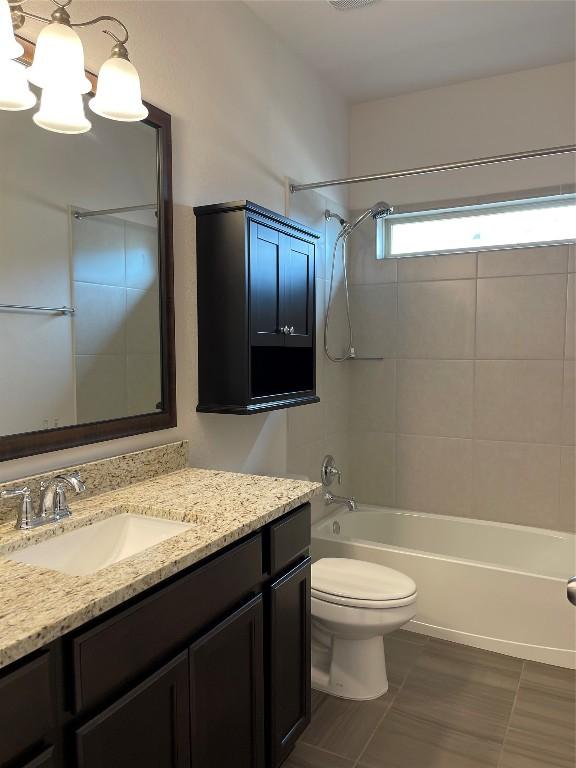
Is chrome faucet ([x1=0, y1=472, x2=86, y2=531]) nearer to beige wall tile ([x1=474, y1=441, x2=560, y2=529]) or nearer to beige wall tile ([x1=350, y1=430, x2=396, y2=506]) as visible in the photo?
beige wall tile ([x1=350, y1=430, x2=396, y2=506])

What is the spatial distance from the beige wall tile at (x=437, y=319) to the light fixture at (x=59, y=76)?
2154 millimetres

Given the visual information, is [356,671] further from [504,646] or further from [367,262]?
[367,262]

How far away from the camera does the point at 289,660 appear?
5.89 feet

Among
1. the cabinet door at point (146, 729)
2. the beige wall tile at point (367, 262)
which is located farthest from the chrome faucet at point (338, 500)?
the cabinet door at point (146, 729)

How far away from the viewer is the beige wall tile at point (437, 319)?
3.22 metres

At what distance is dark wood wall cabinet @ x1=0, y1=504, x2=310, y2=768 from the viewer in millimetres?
1012

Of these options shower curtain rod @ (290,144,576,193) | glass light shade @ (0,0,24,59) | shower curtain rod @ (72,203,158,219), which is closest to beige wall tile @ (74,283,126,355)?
shower curtain rod @ (72,203,158,219)

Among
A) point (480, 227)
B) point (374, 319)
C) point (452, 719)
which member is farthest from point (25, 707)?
point (480, 227)

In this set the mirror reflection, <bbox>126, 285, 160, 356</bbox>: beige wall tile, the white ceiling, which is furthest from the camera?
the white ceiling

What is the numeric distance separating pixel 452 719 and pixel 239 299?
1.70 metres

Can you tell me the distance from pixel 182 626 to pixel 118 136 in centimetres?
145

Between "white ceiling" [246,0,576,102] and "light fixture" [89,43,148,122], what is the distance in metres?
1.22

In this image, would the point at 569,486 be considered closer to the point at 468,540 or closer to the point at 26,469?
the point at 468,540

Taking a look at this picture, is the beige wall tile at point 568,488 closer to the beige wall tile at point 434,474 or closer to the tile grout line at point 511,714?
the beige wall tile at point 434,474
